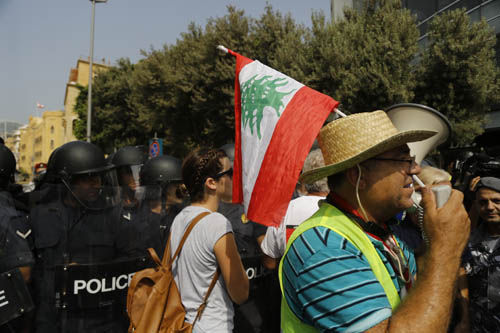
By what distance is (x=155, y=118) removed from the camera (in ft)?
69.1

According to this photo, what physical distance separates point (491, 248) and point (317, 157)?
52.4 inches

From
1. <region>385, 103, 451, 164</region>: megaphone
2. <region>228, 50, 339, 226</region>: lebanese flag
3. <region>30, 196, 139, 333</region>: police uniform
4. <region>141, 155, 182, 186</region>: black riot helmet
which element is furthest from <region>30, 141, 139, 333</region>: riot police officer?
<region>385, 103, 451, 164</region>: megaphone

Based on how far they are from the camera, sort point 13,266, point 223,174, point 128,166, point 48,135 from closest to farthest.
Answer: point 13,266 → point 223,174 → point 128,166 → point 48,135

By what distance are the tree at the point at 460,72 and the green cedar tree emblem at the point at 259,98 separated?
12.4 metres

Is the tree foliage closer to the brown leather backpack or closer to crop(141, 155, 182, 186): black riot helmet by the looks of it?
crop(141, 155, 182, 186): black riot helmet

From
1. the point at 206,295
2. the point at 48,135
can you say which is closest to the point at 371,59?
the point at 206,295

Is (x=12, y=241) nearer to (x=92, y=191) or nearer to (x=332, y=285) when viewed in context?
(x=92, y=191)

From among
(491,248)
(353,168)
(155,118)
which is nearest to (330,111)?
(353,168)

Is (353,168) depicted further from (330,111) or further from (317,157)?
(317,157)

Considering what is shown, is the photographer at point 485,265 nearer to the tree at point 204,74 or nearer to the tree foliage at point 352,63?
the tree foliage at point 352,63

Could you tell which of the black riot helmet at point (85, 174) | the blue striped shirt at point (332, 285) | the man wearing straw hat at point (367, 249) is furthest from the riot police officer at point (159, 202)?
the blue striped shirt at point (332, 285)

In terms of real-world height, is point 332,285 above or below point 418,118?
below

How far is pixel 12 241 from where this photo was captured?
97.5 inches

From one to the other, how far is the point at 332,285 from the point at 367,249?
0.26 meters
